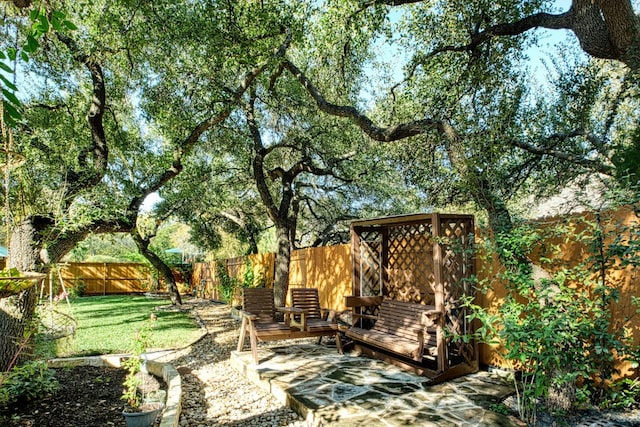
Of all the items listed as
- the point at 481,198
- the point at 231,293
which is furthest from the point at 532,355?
the point at 231,293

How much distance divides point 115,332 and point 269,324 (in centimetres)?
396

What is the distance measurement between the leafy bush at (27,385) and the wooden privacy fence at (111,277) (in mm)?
16009

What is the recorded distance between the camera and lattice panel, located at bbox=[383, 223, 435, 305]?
658 cm

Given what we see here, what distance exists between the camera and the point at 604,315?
12.2 feet

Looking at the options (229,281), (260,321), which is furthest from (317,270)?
(229,281)

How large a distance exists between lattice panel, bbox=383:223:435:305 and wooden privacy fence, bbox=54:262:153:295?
54.8 feet

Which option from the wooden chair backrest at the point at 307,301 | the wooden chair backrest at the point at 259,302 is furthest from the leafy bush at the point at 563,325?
the wooden chair backrest at the point at 259,302

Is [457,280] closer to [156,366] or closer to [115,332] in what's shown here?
[156,366]

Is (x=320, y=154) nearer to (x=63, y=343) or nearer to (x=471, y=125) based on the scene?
(x=471, y=125)

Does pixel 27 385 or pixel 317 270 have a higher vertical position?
pixel 317 270

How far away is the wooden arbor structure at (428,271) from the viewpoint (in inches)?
205

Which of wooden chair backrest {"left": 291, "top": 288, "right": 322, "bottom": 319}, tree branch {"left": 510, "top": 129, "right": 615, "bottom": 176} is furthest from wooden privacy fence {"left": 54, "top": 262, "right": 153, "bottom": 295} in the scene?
tree branch {"left": 510, "top": 129, "right": 615, "bottom": 176}

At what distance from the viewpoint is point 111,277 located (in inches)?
804

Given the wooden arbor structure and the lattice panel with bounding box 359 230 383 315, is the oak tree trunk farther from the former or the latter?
the lattice panel with bounding box 359 230 383 315
